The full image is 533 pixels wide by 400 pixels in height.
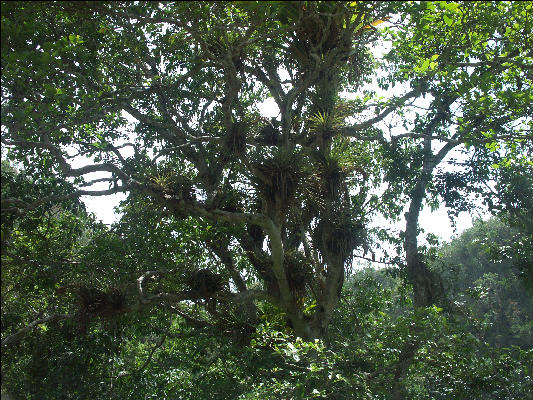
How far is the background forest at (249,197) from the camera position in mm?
4844

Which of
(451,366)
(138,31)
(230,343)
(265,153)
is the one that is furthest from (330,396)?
(138,31)

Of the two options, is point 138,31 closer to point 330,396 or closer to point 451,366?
point 330,396

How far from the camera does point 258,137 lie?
6.83m

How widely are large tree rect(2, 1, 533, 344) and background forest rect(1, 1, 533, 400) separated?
0.10ft

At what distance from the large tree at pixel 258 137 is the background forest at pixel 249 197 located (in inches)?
1.2

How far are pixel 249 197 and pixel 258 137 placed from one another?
2.93 ft

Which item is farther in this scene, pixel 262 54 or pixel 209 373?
pixel 262 54

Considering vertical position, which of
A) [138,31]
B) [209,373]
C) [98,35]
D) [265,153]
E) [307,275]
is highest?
[98,35]

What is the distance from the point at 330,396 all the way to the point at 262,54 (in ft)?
15.9

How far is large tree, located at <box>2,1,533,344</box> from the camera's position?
504 centimetres

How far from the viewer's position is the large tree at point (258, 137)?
5043mm

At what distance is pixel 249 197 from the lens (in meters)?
6.57

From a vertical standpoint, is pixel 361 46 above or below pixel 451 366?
above

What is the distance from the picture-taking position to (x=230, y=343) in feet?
20.1
